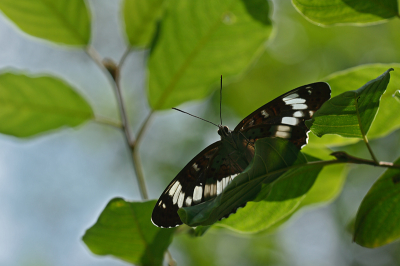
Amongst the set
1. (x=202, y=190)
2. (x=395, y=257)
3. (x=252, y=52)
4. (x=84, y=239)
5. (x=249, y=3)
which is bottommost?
(x=395, y=257)

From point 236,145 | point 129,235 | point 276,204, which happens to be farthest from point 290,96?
point 129,235

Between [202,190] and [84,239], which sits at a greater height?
[202,190]

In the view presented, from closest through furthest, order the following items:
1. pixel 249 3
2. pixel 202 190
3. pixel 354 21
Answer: pixel 354 21, pixel 202 190, pixel 249 3

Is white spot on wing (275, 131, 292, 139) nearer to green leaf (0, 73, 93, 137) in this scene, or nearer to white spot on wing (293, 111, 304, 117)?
white spot on wing (293, 111, 304, 117)

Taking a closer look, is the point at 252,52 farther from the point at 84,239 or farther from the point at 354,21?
the point at 84,239

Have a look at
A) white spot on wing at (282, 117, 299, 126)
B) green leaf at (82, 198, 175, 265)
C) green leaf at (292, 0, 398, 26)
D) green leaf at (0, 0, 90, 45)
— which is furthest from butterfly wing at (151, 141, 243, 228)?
green leaf at (0, 0, 90, 45)

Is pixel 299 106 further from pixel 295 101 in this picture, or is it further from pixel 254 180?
pixel 254 180

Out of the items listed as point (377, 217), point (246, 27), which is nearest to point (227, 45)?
point (246, 27)
